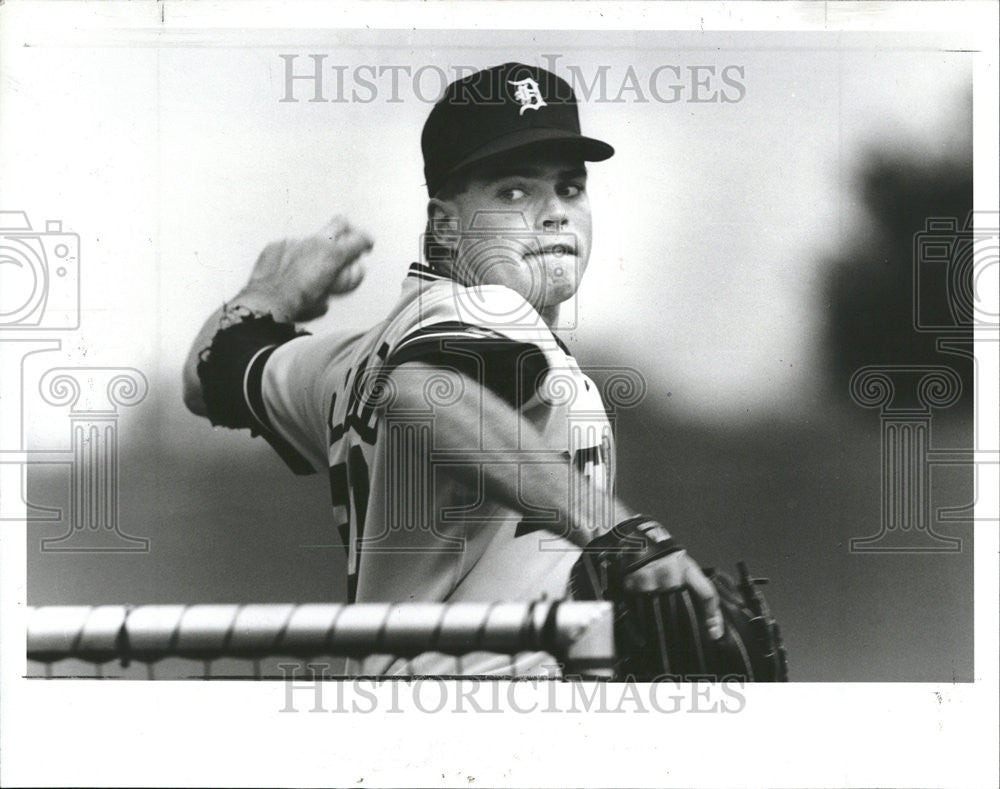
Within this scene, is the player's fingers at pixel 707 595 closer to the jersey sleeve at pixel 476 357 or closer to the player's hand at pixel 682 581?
the player's hand at pixel 682 581

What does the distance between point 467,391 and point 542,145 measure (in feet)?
2.96

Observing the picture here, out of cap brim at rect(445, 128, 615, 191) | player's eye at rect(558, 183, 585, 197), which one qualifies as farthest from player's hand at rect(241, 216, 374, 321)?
player's eye at rect(558, 183, 585, 197)

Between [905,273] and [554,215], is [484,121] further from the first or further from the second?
[905,273]

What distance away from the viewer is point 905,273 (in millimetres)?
4195

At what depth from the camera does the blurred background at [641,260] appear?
416 centimetres

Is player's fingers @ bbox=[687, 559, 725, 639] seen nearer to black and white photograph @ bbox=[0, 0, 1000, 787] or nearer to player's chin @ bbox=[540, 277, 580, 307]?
black and white photograph @ bbox=[0, 0, 1000, 787]

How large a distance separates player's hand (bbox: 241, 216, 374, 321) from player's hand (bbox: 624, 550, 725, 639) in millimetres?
1421

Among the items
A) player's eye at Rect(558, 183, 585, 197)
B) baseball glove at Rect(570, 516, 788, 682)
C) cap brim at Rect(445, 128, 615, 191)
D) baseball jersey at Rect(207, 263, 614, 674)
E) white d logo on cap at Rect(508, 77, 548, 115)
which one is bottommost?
baseball glove at Rect(570, 516, 788, 682)

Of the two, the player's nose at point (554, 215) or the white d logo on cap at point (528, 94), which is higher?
the white d logo on cap at point (528, 94)

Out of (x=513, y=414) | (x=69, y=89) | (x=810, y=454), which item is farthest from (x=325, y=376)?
(x=810, y=454)

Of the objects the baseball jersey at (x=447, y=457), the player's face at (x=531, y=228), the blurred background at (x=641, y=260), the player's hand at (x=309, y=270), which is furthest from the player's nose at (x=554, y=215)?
the player's hand at (x=309, y=270)

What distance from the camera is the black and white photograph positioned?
4.12 metres

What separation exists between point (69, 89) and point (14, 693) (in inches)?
84.1

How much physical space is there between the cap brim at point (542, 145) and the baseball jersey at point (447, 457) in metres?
0.43
